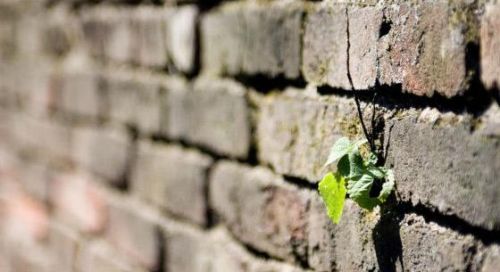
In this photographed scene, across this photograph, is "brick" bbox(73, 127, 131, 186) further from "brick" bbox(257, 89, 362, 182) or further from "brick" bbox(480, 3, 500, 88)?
"brick" bbox(480, 3, 500, 88)

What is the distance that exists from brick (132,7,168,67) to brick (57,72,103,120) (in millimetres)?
365

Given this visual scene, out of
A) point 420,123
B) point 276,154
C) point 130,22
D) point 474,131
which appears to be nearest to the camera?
point 474,131

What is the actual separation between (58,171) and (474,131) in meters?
2.33

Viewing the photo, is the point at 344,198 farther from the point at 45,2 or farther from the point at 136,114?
the point at 45,2

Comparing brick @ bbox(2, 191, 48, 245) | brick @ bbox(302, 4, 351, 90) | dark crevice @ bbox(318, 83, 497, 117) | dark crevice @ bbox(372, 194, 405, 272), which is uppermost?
brick @ bbox(302, 4, 351, 90)

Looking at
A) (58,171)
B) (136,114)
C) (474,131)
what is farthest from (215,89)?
(58,171)

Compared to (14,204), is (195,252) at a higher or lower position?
higher

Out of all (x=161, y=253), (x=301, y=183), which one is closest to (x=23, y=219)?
(x=161, y=253)

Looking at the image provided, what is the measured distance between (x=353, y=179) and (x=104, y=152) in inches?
61.9

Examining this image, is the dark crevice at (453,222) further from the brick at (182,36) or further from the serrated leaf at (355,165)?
the brick at (182,36)

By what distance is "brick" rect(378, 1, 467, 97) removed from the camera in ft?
4.17

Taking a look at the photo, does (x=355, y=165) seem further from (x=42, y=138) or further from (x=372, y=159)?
(x=42, y=138)

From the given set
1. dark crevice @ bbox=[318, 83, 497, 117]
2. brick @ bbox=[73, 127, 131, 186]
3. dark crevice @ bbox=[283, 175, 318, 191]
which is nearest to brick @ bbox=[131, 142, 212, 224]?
brick @ bbox=[73, 127, 131, 186]

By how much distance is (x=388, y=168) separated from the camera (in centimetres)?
144
